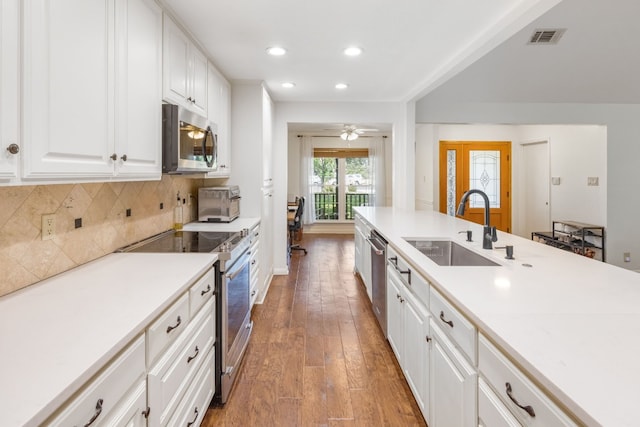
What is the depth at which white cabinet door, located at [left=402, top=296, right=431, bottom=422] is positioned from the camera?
5.79 ft

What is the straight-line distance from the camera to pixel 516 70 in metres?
4.68

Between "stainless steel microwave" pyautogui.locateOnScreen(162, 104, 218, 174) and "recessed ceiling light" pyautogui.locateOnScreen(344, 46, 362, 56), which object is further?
"recessed ceiling light" pyautogui.locateOnScreen(344, 46, 362, 56)

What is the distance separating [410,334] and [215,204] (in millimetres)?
2087

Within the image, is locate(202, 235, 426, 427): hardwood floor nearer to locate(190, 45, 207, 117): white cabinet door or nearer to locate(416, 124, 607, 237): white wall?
locate(190, 45, 207, 117): white cabinet door

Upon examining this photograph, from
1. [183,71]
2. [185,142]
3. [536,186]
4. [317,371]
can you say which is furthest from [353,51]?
[536,186]

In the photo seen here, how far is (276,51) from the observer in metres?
2.97

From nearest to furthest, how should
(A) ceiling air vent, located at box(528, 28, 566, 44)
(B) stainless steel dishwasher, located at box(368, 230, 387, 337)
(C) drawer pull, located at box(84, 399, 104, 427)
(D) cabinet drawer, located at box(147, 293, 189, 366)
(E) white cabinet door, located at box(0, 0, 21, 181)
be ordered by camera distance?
(C) drawer pull, located at box(84, 399, 104, 427) < (E) white cabinet door, located at box(0, 0, 21, 181) < (D) cabinet drawer, located at box(147, 293, 189, 366) < (B) stainless steel dishwasher, located at box(368, 230, 387, 337) < (A) ceiling air vent, located at box(528, 28, 566, 44)

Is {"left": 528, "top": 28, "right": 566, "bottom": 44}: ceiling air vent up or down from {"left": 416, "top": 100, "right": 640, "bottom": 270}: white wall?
up

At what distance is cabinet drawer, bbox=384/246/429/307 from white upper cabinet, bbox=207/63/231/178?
1.72 metres

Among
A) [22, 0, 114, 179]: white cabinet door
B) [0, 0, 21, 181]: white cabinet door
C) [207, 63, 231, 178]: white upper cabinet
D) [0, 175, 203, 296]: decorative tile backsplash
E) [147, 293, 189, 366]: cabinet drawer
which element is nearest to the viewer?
→ [0, 0, 21, 181]: white cabinet door

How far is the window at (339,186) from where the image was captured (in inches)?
346

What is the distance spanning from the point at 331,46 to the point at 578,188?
5.50m

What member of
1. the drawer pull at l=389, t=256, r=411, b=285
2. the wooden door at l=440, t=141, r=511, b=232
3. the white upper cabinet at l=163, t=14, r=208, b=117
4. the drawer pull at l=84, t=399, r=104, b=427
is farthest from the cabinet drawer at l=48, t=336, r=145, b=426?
the wooden door at l=440, t=141, r=511, b=232

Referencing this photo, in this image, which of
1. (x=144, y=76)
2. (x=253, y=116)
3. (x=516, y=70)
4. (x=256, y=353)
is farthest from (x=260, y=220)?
(x=516, y=70)
